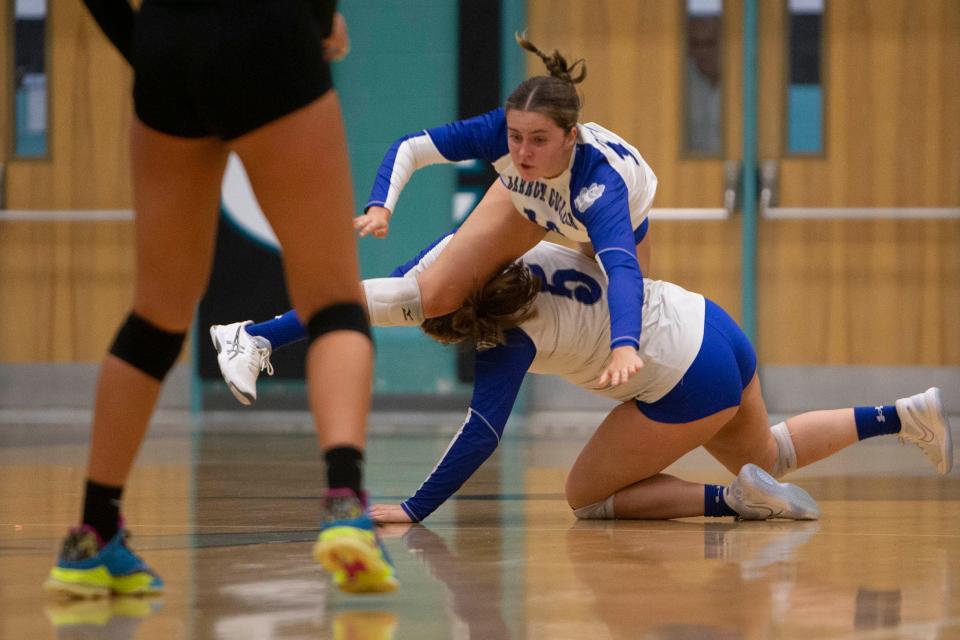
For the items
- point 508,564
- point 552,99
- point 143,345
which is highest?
point 552,99

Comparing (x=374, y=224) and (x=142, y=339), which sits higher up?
(x=374, y=224)

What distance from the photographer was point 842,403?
7.67 meters

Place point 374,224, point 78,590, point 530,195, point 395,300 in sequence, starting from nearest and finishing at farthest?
point 78,590 < point 374,224 < point 530,195 < point 395,300

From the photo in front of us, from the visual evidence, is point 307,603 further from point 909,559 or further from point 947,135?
point 947,135

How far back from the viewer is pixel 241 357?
3.37 metres

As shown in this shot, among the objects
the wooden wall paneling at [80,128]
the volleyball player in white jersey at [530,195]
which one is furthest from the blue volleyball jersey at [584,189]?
the wooden wall paneling at [80,128]

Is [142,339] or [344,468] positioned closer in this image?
[344,468]

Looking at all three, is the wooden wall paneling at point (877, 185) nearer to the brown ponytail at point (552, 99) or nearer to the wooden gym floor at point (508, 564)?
the wooden gym floor at point (508, 564)

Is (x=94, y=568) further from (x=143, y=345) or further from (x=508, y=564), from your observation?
(x=508, y=564)

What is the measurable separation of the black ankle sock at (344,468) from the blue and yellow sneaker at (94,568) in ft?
1.45

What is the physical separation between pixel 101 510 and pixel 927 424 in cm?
224

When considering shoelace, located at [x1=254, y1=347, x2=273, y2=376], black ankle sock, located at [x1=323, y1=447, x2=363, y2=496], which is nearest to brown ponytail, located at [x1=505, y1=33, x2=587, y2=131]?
shoelace, located at [x1=254, y1=347, x2=273, y2=376]

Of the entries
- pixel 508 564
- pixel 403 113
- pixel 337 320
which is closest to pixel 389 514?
pixel 508 564

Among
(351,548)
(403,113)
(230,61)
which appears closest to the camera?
(351,548)
